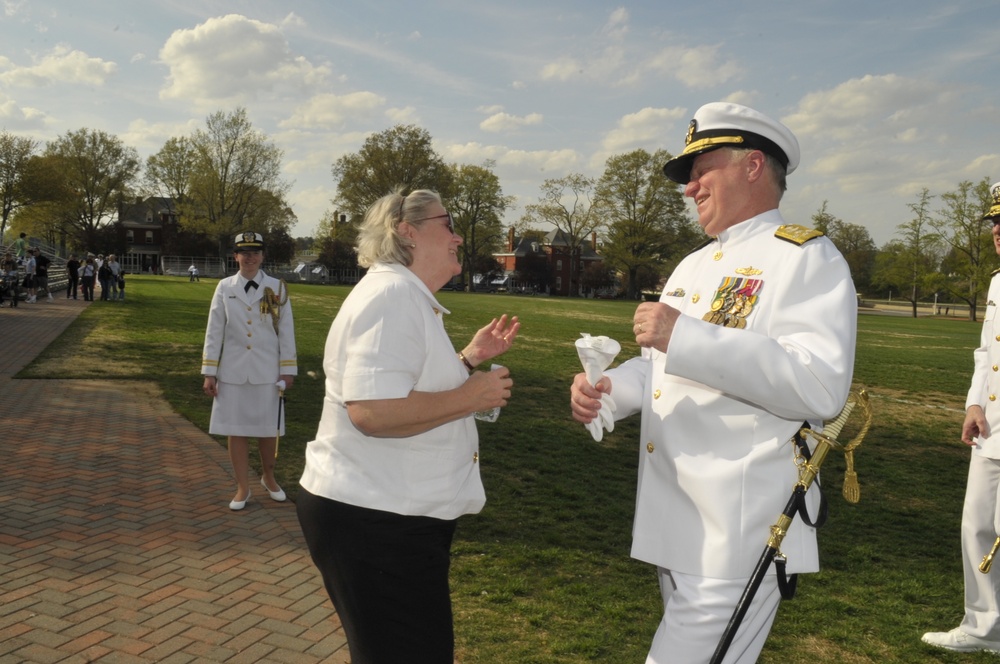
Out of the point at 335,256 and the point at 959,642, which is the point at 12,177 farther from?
the point at 959,642

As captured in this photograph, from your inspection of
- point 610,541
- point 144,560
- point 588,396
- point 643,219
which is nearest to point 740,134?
point 588,396

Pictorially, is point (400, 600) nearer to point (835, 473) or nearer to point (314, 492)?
point (314, 492)

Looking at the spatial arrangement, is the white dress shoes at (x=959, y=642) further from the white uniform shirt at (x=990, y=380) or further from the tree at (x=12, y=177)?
the tree at (x=12, y=177)

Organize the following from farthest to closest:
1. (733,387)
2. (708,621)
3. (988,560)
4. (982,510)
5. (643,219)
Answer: (643,219) < (982,510) < (988,560) < (708,621) < (733,387)

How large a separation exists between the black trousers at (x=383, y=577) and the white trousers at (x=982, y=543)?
124 inches

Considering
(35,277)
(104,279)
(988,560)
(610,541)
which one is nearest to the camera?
(988,560)

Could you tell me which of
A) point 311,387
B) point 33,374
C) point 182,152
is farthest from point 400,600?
point 182,152

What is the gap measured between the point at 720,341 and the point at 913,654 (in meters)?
3.15

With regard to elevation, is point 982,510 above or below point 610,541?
above

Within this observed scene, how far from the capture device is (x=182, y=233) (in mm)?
80375

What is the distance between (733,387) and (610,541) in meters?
3.96

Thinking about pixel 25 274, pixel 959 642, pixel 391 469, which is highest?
pixel 25 274

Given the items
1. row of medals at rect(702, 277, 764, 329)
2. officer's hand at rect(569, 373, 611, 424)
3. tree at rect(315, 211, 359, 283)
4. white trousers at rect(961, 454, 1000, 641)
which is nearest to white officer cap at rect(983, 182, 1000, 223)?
white trousers at rect(961, 454, 1000, 641)

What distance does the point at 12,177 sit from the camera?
47719 millimetres
